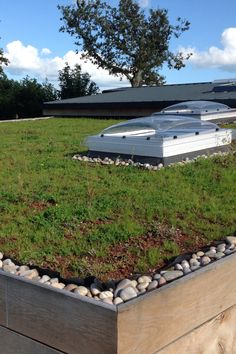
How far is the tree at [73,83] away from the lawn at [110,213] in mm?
22455

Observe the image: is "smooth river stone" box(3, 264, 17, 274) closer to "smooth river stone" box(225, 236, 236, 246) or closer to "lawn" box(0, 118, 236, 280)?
"lawn" box(0, 118, 236, 280)

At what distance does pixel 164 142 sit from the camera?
7383 mm

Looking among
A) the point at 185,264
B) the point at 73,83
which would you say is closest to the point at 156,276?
the point at 185,264

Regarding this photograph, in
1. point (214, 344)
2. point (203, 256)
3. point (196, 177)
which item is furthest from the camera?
point (196, 177)

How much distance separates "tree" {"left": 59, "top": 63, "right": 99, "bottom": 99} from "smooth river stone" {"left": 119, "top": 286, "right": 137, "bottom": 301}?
2692 cm

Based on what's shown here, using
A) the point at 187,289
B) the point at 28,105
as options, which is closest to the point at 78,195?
the point at 187,289

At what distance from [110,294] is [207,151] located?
5389mm

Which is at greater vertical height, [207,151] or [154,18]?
[154,18]

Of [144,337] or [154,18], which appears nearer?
[144,337]

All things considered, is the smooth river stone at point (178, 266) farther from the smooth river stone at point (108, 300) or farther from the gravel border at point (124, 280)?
the smooth river stone at point (108, 300)

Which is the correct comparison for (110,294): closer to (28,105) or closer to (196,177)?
(196,177)

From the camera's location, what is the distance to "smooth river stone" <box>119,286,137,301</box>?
3146 millimetres

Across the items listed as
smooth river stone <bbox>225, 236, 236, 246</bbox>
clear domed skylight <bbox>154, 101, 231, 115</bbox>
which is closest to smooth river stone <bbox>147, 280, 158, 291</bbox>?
smooth river stone <bbox>225, 236, 236, 246</bbox>

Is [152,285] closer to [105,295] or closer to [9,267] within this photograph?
[105,295]
